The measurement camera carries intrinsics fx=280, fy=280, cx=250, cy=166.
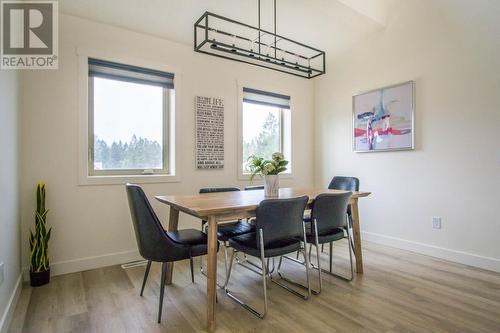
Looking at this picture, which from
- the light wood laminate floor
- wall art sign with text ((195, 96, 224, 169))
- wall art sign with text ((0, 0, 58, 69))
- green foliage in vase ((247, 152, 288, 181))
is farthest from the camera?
wall art sign with text ((195, 96, 224, 169))

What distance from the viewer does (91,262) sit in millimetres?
2814

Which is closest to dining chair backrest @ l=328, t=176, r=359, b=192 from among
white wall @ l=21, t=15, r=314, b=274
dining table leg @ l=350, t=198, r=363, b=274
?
dining table leg @ l=350, t=198, r=363, b=274

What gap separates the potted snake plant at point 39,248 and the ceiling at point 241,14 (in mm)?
1775

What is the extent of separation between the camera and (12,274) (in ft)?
6.73

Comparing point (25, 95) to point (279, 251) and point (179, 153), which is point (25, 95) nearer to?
point (179, 153)

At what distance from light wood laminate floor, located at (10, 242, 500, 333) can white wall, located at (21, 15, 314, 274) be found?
Result: 30 centimetres

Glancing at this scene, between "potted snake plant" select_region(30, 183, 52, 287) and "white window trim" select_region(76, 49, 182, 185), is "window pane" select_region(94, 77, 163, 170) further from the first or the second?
"potted snake plant" select_region(30, 183, 52, 287)

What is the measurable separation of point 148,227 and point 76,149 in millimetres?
1487

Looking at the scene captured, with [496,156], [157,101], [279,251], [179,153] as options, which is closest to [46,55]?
[157,101]

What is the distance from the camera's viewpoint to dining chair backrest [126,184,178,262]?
1849mm

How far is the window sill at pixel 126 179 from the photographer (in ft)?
9.27

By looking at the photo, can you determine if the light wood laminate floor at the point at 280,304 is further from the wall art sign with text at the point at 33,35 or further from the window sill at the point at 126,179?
the wall art sign with text at the point at 33,35

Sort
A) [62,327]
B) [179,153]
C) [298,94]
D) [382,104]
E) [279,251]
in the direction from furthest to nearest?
1. [298,94]
2. [382,104]
3. [179,153]
4. [279,251]
5. [62,327]

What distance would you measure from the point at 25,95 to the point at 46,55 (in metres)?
0.44
